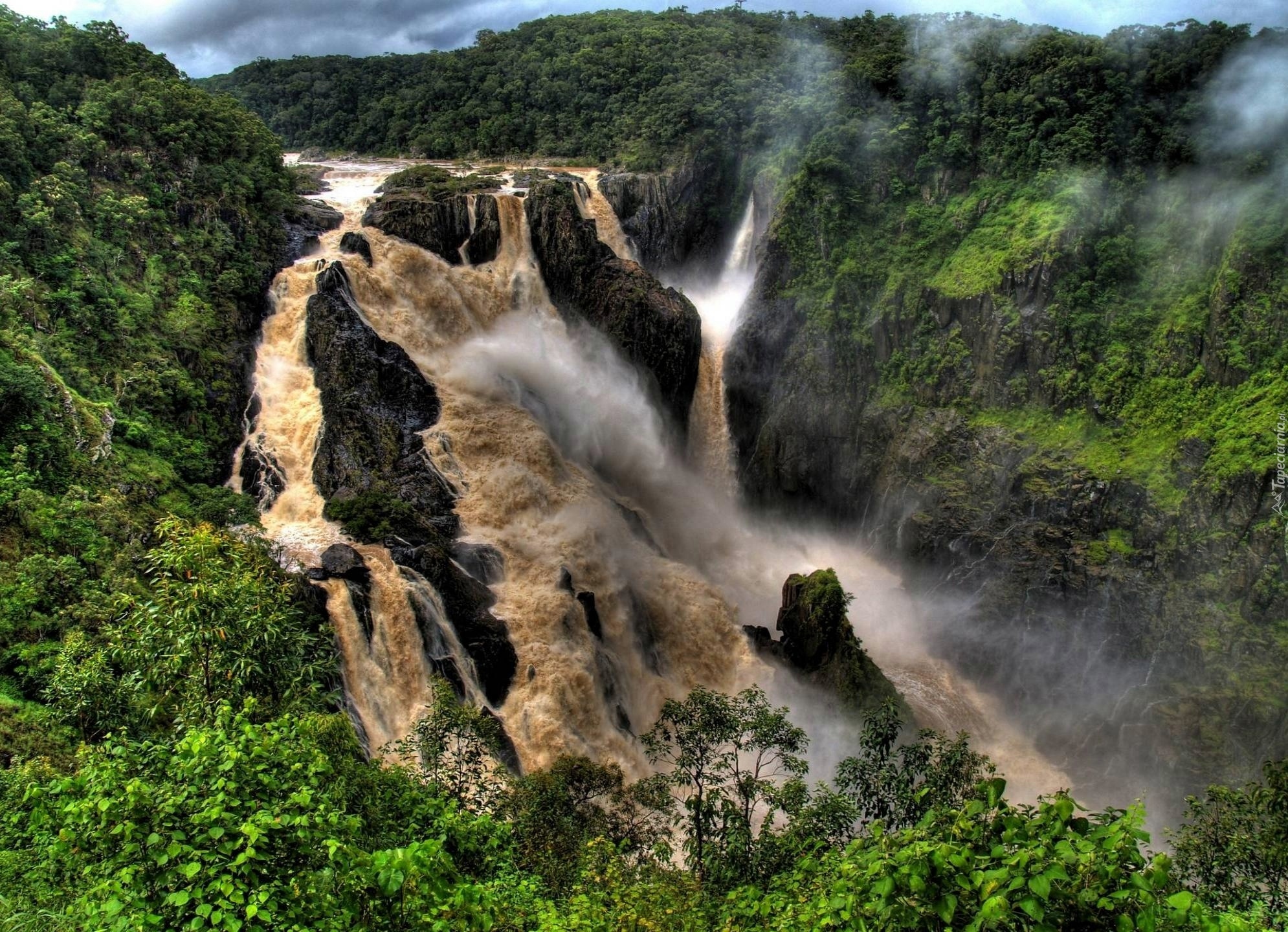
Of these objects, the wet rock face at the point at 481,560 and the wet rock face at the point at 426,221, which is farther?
the wet rock face at the point at 426,221

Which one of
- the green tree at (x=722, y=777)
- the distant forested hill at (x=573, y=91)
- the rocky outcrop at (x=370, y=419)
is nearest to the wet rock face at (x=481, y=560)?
the rocky outcrop at (x=370, y=419)

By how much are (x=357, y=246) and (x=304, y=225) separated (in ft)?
14.1

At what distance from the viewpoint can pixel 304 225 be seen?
34031 mm

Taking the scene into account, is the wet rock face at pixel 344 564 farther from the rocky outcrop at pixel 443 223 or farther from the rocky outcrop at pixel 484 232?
the rocky outcrop at pixel 484 232

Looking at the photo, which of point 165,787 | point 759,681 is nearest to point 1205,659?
point 759,681

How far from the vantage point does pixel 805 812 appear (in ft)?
43.1

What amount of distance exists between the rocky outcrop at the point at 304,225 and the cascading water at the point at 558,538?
62cm

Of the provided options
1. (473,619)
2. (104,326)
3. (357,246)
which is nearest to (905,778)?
(473,619)

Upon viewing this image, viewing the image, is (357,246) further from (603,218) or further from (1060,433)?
Result: (1060,433)

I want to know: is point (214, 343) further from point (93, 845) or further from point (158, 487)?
point (93, 845)

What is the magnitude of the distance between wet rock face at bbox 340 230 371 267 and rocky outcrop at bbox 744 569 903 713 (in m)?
20.0

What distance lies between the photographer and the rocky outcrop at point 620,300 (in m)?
34.2

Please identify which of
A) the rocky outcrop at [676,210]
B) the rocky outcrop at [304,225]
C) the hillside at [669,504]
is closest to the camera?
the hillside at [669,504]

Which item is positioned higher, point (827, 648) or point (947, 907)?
point (947, 907)
